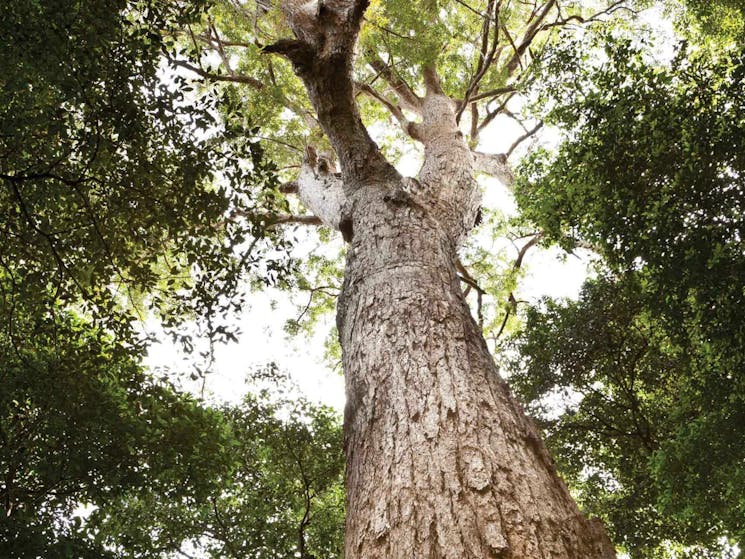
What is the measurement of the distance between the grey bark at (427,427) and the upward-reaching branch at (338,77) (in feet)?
2.37

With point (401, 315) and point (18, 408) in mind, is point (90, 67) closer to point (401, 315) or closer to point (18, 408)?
point (401, 315)

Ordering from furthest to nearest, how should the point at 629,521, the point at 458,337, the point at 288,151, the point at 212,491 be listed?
the point at 288,151 < the point at 629,521 < the point at 212,491 < the point at 458,337

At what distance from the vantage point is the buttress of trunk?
1717 millimetres

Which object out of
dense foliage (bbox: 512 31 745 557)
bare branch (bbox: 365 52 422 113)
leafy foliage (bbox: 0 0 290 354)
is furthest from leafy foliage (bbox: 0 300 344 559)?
bare branch (bbox: 365 52 422 113)

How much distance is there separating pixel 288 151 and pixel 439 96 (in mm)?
3619

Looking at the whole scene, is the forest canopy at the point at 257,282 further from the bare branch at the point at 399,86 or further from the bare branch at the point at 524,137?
the bare branch at the point at 524,137

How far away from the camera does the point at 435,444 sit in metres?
2.10

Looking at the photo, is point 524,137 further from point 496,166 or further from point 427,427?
point 427,427

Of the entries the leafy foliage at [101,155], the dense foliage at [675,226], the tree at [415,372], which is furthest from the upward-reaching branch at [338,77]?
the dense foliage at [675,226]

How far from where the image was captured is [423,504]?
6.06ft

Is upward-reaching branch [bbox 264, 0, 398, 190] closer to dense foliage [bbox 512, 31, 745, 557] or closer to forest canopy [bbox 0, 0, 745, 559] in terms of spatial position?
forest canopy [bbox 0, 0, 745, 559]

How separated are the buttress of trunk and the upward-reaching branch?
6.95 ft

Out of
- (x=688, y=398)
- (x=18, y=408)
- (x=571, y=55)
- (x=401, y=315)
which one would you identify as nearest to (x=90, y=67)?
(x=401, y=315)

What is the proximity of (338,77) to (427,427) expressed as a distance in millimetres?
4076
